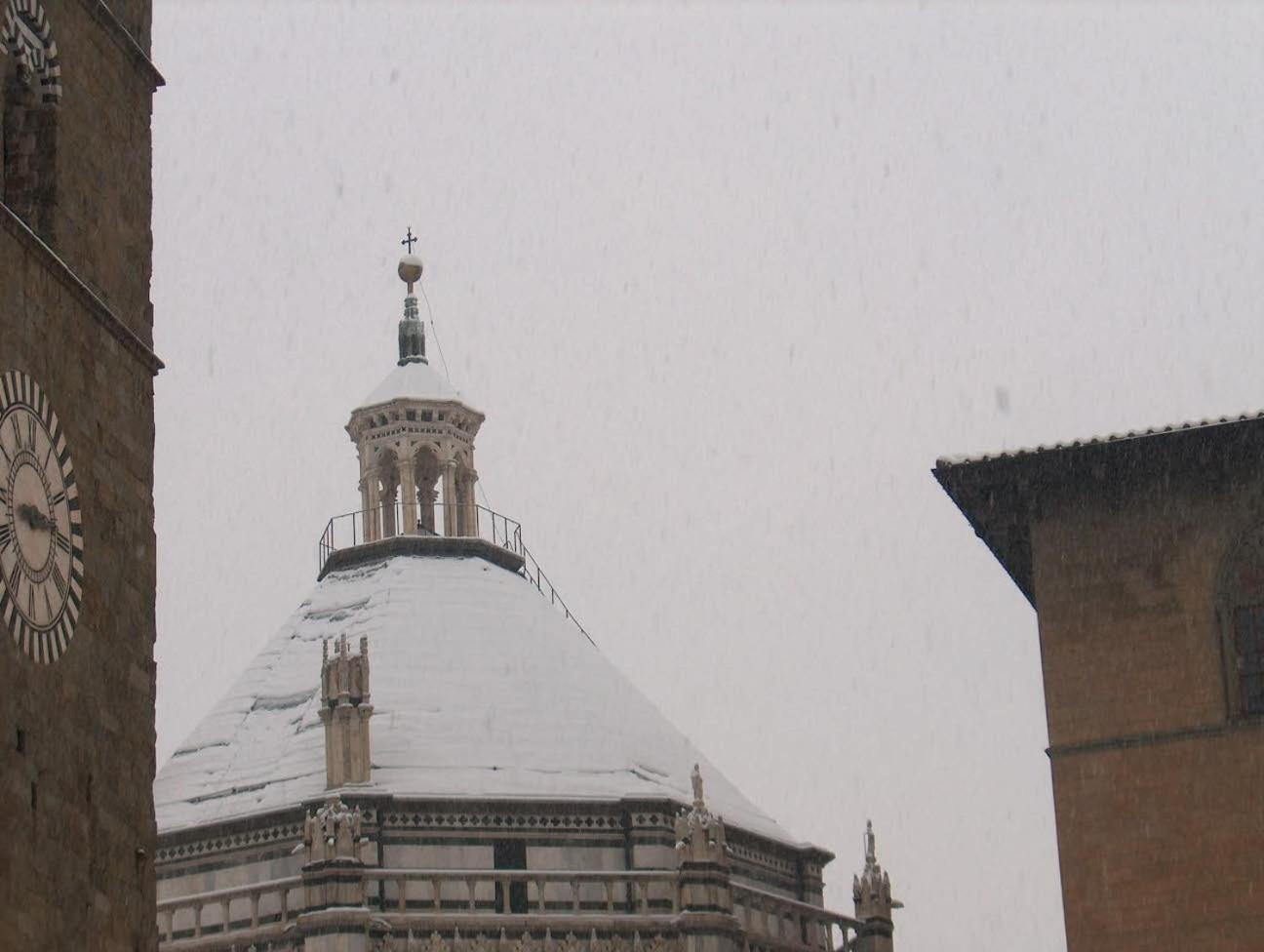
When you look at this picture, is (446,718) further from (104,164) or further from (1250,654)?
(104,164)

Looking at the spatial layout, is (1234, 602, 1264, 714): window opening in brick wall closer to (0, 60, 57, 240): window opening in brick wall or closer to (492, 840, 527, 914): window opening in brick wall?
(0, 60, 57, 240): window opening in brick wall

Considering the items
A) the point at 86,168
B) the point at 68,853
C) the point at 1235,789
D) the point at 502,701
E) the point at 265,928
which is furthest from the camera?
the point at 502,701

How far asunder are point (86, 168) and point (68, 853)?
22.3 ft

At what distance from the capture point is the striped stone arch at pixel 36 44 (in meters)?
30.7

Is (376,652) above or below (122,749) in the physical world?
above

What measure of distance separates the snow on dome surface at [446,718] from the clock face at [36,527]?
1383 inches

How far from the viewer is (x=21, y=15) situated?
30.9 m

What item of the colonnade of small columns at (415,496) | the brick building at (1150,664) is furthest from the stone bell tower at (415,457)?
the brick building at (1150,664)

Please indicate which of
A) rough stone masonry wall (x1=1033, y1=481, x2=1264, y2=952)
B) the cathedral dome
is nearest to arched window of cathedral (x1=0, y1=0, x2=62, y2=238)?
rough stone masonry wall (x1=1033, y1=481, x2=1264, y2=952)

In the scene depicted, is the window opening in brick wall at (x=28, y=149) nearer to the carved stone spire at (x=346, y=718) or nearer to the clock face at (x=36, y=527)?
the clock face at (x=36, y=527)

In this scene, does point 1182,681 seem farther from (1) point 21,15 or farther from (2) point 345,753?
(2) point 345,753

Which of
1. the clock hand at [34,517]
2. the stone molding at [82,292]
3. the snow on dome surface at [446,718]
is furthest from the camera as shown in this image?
the snow on dome surface at [446,718]

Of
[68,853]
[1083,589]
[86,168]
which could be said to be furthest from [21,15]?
[1083,589]

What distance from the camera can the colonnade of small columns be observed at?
247 ft
